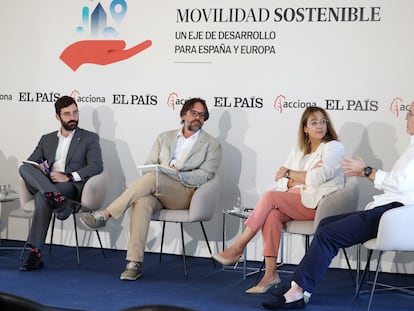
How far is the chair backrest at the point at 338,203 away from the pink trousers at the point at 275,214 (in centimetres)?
11

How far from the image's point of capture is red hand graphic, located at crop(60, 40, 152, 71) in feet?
23.9

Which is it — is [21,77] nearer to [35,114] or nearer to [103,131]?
[35,114]

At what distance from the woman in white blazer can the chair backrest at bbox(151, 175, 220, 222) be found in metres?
0.48

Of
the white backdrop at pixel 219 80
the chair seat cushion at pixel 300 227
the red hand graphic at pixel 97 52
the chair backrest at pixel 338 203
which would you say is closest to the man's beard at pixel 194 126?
the white backdrop at pixel 219 80

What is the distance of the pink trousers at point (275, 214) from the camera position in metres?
5.79

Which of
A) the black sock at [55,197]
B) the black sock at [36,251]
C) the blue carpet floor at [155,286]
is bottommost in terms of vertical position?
the blue carpet floor at [155,286]

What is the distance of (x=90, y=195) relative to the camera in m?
6.61

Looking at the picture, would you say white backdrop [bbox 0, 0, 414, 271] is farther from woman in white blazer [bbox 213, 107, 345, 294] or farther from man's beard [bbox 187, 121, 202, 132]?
woman in white blazer [bbox 213, 107, 345, 294]

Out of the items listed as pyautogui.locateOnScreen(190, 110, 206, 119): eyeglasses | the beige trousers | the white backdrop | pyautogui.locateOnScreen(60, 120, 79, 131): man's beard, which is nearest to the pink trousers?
the beige trousers

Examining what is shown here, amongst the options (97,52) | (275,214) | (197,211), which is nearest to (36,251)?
(197,211)

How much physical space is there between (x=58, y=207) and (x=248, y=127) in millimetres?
1779

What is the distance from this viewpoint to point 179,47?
712cm

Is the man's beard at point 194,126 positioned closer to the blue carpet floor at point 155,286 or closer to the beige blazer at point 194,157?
the beige blazer at point 194,157

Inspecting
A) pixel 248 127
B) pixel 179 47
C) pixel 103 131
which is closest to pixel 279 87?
pixel 248 127
